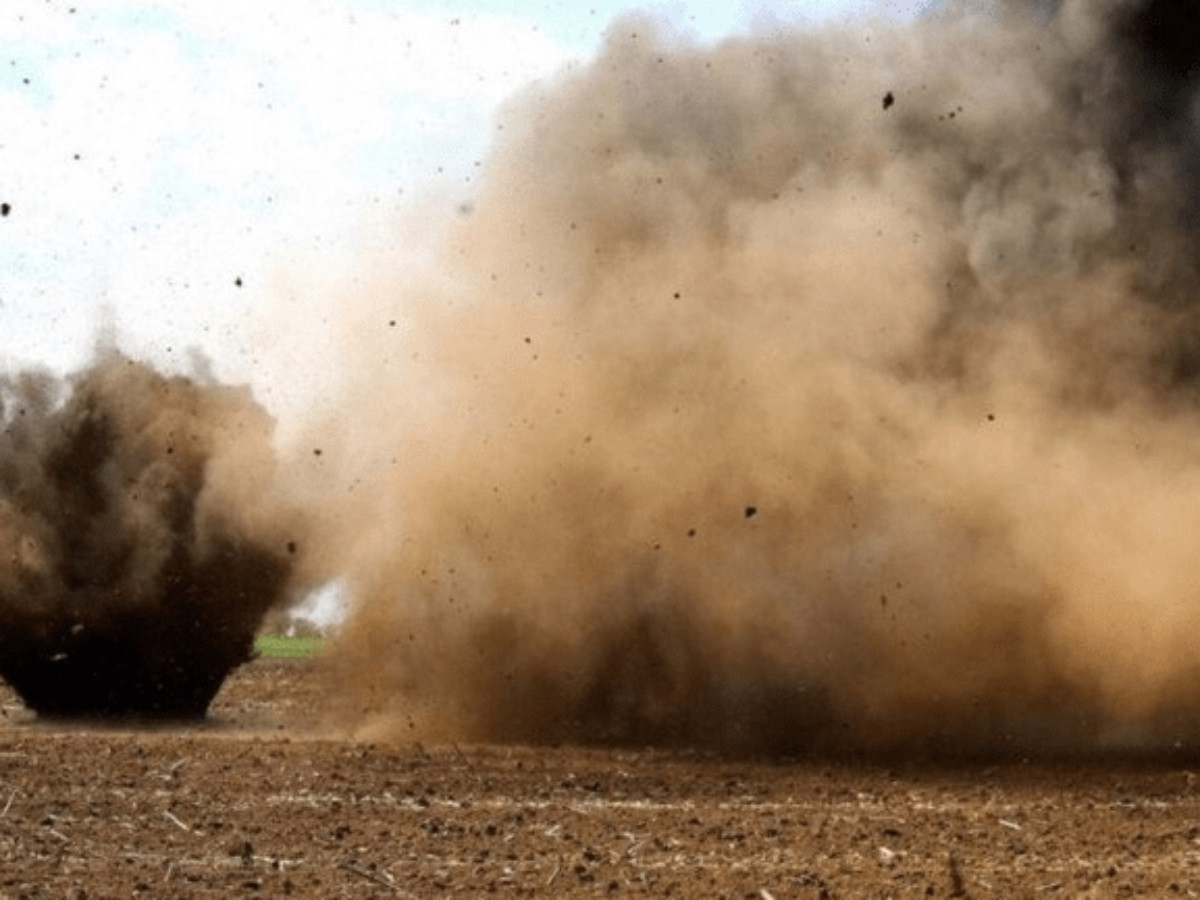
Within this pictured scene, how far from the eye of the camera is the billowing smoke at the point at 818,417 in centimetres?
1681

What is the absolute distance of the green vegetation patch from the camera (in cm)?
4097

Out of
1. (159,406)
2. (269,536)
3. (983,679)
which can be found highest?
(159,406)

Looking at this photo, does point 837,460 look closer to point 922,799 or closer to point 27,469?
point 922,799

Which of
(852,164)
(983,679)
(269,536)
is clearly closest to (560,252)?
(852,164)

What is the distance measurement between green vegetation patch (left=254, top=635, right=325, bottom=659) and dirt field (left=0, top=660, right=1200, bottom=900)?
2347cm

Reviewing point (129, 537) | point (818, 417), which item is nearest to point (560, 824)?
point (818, 417)

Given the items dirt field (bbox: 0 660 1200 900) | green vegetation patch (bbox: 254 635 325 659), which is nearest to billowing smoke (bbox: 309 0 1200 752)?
dirt field (bbox: 0 660 1200 900)

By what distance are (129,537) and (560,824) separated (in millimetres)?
9035

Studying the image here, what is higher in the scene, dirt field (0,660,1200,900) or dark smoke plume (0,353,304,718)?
dark smoke plume (0,353,304,718)

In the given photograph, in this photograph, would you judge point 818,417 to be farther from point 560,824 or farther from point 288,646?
point 288,646

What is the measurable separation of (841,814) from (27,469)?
1102cm

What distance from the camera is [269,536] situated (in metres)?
20.4

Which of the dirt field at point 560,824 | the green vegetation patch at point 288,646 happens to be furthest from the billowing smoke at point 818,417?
the green vegetation patch at point 288,646

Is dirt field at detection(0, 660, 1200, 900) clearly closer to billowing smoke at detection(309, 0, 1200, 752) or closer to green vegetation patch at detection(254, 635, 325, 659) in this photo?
billowing smoke at detection(309, 0, 1200, 752)
